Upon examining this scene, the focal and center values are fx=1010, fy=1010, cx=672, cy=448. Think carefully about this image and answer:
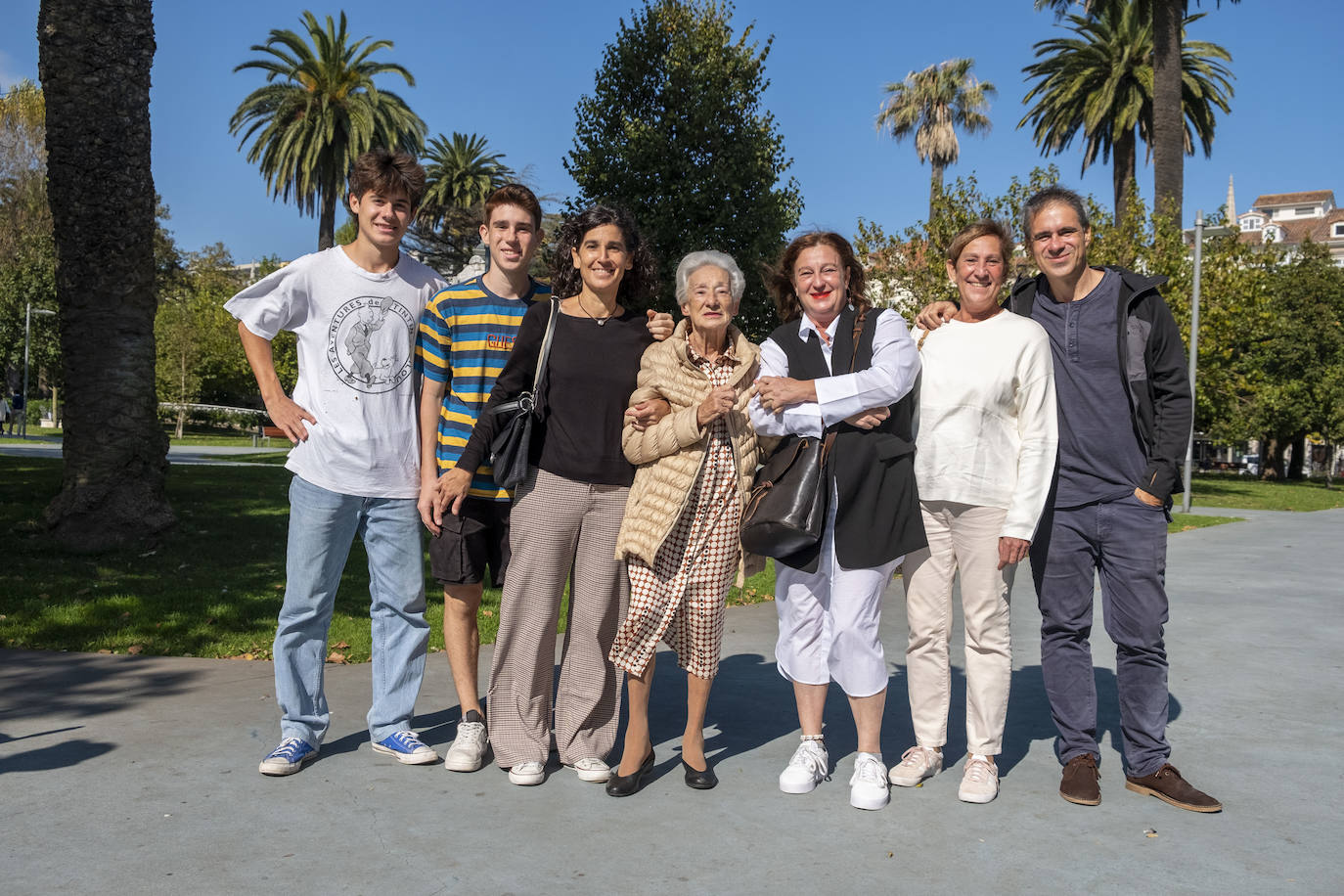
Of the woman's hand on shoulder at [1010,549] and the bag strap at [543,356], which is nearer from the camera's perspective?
the woman's hand on shoulder at [1010,549]

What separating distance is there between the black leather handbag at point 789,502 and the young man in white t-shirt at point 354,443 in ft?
4.82

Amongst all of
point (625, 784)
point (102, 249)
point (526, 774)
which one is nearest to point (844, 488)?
point (625, 784)

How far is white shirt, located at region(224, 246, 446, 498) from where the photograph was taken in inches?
163

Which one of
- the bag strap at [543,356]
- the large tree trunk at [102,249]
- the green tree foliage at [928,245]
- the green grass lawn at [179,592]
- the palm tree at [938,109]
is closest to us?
the bag strap at [543,356]

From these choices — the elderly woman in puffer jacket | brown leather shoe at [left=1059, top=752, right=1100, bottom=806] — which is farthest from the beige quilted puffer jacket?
brown leather shoe at [left=1059, top=752, right=1100, bottom=806]

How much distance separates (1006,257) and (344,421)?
9.25ft

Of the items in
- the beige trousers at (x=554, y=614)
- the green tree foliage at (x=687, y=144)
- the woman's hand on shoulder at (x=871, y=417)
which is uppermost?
the green tree foliage at (x=687, y=144)

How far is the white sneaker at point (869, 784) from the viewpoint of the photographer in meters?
3.77

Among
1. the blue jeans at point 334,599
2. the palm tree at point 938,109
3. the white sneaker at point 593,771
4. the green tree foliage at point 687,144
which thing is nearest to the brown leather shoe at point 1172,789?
the white sneaker at point 593,771

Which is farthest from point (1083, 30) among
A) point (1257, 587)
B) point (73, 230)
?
point (73, 230)

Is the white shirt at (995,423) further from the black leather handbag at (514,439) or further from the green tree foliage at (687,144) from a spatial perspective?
the green tree foliage at (687,144)

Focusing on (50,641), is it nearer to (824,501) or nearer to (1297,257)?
(824,501)

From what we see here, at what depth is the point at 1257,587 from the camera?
9.94 m

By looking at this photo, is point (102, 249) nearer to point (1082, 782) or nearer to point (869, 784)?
point (869, 784)
